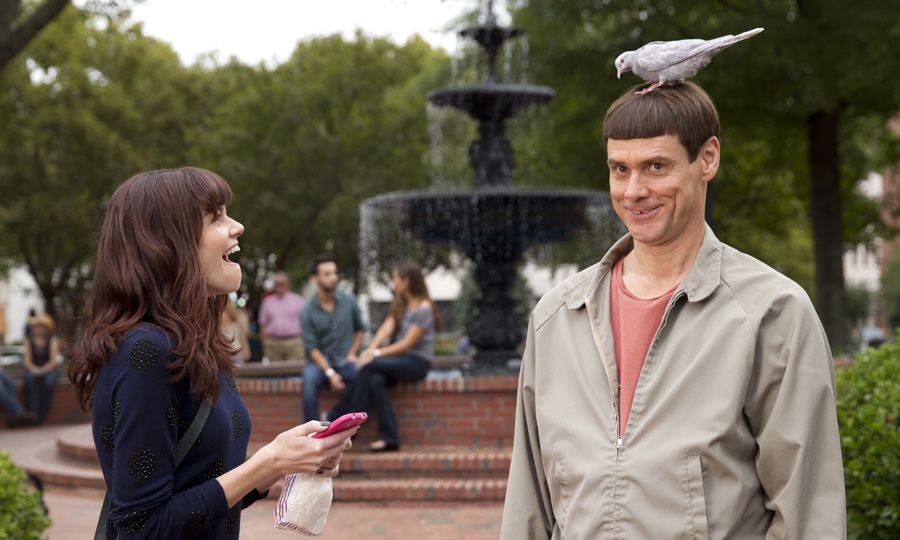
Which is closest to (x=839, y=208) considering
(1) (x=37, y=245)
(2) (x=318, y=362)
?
(2) (x=318, y=362)

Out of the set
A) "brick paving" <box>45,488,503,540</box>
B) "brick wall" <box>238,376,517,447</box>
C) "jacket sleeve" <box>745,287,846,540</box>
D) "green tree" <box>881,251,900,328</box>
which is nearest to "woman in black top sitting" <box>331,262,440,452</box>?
"brick wall" <box>238,376,517,447</box>

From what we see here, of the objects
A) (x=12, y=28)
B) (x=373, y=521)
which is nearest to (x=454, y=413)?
(x=373, y=521)

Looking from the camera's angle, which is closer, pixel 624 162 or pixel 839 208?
pixel 624 162

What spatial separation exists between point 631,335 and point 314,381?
752cm

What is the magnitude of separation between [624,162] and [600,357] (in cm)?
43

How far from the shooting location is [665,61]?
2635 millimetres

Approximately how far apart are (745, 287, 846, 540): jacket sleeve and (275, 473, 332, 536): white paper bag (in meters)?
1.03

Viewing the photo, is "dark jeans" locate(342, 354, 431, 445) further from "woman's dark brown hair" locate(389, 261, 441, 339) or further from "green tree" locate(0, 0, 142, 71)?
"green tree" locate(0, 0, 142, 71)

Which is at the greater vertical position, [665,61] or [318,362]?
[665,61]

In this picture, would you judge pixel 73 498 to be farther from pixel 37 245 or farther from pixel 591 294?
pixel 37 245

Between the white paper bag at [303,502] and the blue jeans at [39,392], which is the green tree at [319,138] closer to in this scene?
the blue jeans at [39,392]

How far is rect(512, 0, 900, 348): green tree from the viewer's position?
1614 centimetres

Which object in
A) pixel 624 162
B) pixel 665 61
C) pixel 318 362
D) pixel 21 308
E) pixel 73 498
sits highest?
pixel 665 61

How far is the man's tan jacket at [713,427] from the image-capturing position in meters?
2.39
